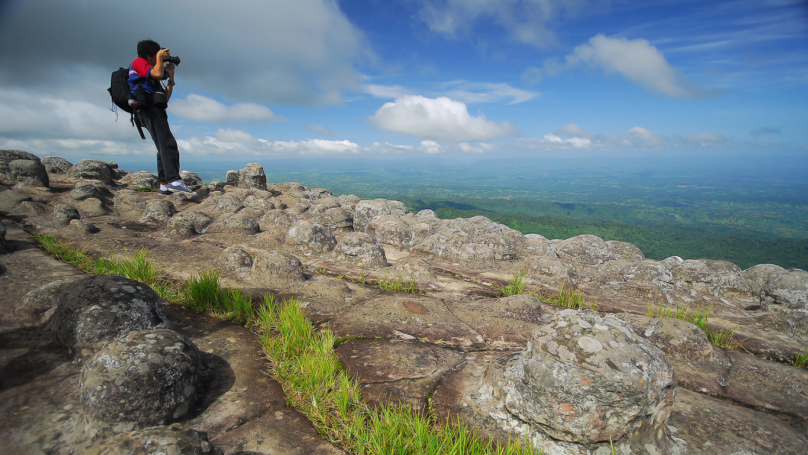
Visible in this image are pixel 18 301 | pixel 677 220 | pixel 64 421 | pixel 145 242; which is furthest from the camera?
pixel 677 220

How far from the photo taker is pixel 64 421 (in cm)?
267

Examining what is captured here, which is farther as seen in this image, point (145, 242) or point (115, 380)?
point (145, 242)

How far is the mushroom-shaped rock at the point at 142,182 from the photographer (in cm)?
1435

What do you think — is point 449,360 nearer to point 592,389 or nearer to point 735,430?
point 592,389

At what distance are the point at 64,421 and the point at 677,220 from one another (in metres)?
181

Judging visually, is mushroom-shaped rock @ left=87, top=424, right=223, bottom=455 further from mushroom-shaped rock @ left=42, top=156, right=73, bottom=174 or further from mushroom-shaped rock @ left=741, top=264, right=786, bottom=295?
mushroom-shaped rock @ left=42, top=156, right=73, bottom=174

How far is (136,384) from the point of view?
9.04 ft

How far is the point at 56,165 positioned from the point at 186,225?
1394 cm

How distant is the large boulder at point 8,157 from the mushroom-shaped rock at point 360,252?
13802mm

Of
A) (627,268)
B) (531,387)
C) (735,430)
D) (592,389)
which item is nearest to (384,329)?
(531,387)

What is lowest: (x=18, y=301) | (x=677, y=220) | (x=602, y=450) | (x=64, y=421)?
(x=677, y=220)

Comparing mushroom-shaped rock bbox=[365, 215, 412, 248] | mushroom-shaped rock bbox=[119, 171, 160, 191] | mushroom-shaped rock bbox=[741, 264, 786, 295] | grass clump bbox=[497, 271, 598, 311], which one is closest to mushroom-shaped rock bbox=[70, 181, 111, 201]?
mushroom-shaped rock bbox=[119, 171, 160, 191]

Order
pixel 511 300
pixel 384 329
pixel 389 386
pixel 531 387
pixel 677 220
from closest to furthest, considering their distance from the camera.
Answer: pixel 531 387
pixel 389 386
pixel 384 329
pixel 511 300
pixel 677 220

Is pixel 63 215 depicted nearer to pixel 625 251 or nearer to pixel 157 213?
pixel 157 213
